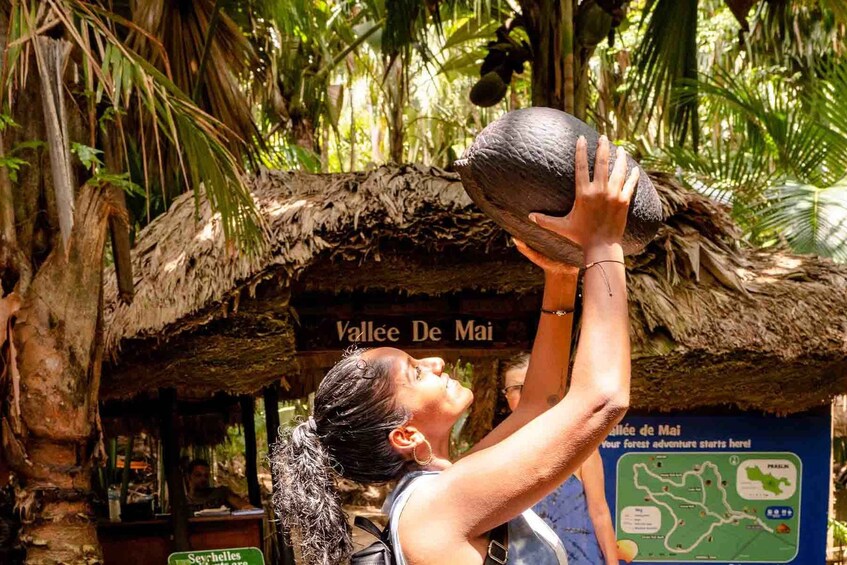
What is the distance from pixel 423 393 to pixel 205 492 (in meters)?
6.36

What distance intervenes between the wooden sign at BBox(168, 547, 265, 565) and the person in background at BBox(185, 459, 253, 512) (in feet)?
6.97

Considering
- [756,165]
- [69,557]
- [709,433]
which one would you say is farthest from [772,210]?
[69,557]

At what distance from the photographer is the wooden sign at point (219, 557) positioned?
18.2 ft

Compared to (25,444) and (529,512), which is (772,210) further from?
(529,512)

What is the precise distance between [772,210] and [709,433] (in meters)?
2.34

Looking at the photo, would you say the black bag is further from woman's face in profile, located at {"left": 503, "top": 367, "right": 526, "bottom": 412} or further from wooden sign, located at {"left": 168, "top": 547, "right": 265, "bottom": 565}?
wooden sign, located at {"left": 168, "top": 547, "right": 265, "bottom": 565}

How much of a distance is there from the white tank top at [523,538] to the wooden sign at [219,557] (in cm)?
394

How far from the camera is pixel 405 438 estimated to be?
1.97 meters

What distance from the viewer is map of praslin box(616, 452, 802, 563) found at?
598 cm

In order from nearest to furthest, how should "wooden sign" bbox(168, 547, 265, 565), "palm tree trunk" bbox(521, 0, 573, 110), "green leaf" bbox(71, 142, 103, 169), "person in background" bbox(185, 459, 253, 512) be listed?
"green leaf" bbox(71, 142, 103, 169) → "wooden sign" bbox(168, 547, 265, 565) → "palm tree trunk" bbox(521, 0, 573, 110) → "person in background" bbox(185, 459, 253, 512)

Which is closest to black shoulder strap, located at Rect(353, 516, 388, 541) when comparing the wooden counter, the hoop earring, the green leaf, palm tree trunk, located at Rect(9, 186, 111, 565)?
the hoop earring

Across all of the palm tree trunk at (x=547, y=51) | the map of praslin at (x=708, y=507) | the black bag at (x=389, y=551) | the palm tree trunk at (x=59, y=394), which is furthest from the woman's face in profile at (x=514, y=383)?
the palm tree trunk at (x=547, y=51)

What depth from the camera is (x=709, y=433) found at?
6.09 meters

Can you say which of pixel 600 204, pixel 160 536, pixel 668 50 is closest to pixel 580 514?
pixel 600 204
